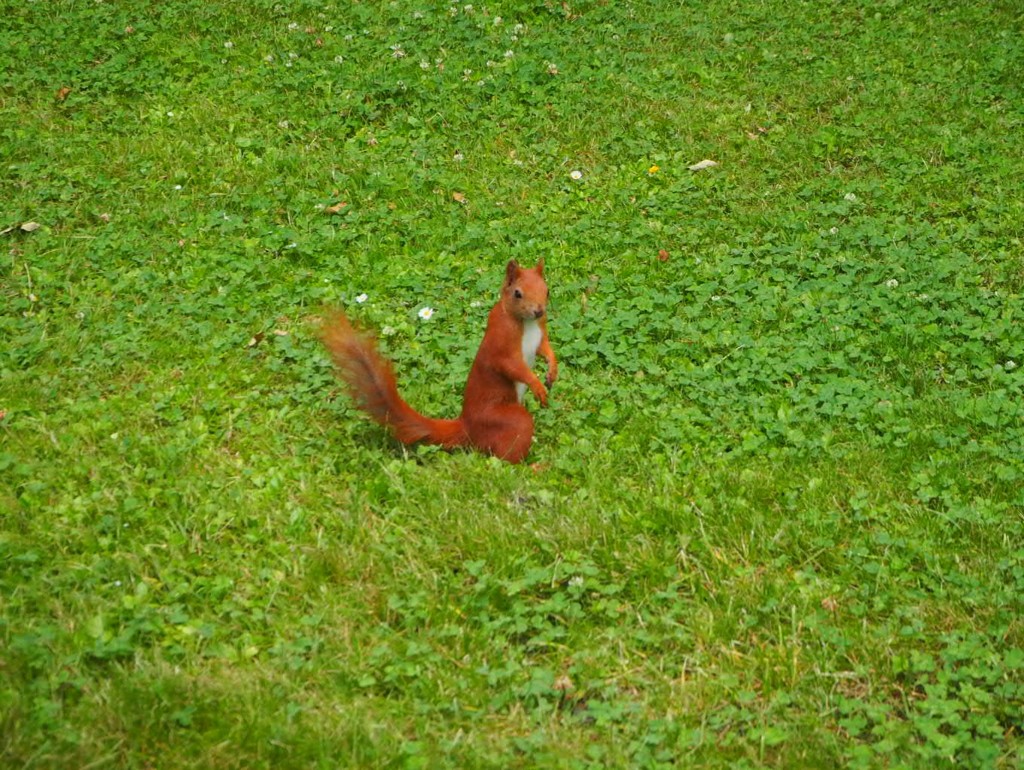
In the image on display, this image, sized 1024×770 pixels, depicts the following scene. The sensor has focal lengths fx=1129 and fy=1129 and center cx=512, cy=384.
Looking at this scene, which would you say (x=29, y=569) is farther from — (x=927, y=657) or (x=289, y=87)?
(x=289, y=87)

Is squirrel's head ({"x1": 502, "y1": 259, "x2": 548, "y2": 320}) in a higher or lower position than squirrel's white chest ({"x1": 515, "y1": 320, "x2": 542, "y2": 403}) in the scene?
higher

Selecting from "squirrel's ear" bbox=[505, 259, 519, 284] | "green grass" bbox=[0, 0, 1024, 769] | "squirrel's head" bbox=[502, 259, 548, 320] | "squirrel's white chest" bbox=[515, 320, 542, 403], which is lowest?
"green grass" bbox=[0, 0, 1024, 769]

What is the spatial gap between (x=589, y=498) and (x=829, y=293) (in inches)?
87.7

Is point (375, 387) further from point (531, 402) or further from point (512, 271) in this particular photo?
point (531, 402)

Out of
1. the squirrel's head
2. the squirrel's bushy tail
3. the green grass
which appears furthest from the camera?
the squirrel's head

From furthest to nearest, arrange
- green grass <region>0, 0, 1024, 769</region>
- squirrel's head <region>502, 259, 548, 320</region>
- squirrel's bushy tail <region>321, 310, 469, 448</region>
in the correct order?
1. squirrel's head <region>502, 259, 548, 320</region>
2. squirrel's bushy tail <region>321, 310, 469, 448</region>
3. green grass <region>0, 0, 1024, 769</region>

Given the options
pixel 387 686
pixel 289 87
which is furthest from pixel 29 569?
pixel 289 87

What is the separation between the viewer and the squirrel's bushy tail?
4332mm

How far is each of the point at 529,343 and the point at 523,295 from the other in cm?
23

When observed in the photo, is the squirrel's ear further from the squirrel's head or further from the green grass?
the green grass

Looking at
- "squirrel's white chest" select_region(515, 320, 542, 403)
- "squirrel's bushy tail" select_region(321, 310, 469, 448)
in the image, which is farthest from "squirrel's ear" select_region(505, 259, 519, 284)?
"squirrel's bushy tail" select_region(321, 310, 469, 448)

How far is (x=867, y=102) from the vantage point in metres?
7.68

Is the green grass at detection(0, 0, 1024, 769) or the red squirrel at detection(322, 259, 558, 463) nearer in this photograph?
the green grass at detection(0, 0, 1024, 769)

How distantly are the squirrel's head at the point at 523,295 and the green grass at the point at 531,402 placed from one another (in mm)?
599
